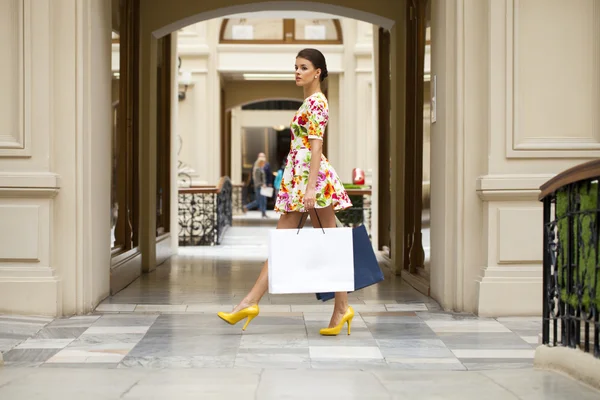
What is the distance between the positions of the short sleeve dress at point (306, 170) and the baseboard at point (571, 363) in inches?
54.5

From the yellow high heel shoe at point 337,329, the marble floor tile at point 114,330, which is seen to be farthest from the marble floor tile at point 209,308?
the yellow high heel shoe at point 337,329

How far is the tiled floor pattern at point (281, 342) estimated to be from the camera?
4262 millimetres

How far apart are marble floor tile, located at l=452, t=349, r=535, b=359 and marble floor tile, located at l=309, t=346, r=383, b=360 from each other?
16.4 inches

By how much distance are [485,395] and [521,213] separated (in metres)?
2.50

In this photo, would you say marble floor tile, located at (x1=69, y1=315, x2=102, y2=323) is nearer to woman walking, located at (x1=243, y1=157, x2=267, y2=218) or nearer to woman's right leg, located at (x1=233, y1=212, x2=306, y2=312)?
woman's right leg, located at (x1=233, y1=212, x2=306, y2=312)

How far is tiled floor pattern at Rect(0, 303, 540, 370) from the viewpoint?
4.26 metres

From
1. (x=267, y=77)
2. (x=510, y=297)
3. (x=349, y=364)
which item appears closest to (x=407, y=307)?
(x=510, y=297)

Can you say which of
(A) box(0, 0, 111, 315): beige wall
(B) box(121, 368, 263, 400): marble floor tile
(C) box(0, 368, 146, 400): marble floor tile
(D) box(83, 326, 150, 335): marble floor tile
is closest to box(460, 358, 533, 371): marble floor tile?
(B) box(121, 368, 263, 400): marble floor tile

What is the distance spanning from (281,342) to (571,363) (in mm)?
1597

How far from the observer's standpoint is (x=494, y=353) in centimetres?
449

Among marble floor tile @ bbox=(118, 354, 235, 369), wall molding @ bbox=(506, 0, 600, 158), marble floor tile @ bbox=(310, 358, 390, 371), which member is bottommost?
marble floor tile @ bbox=(310, 358, 390, 371)

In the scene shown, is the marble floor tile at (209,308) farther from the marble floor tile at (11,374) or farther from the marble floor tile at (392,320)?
the marble floor tile at (11,374)

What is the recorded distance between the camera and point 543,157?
5801mm

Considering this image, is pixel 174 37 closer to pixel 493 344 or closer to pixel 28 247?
pixel 28 247
